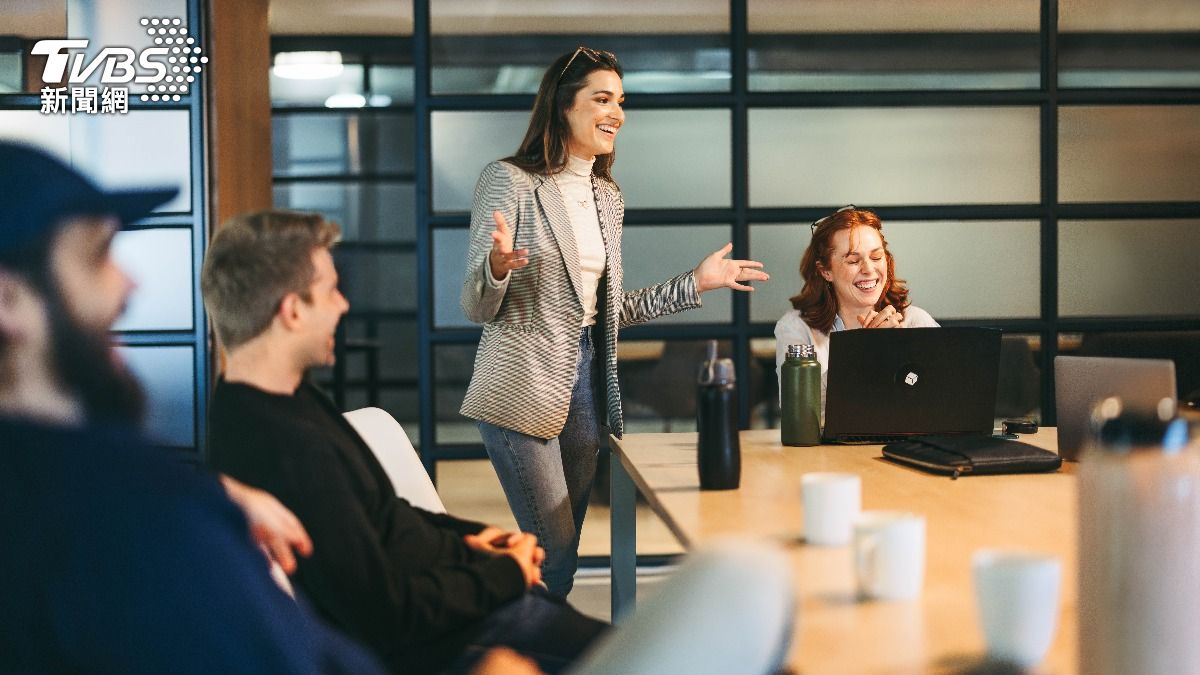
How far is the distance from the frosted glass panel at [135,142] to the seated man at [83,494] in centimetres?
327

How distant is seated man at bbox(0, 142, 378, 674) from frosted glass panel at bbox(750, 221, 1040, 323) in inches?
138

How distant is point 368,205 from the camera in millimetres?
8570

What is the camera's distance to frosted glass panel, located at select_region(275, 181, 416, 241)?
8523 mm

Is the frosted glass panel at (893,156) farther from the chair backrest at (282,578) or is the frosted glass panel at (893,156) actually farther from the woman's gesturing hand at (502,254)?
the chair backrest at (282,578)

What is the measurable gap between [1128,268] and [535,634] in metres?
3.61

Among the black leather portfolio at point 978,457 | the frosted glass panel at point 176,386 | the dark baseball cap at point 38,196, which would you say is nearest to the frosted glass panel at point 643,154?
the frosted glass panel at point 176,386

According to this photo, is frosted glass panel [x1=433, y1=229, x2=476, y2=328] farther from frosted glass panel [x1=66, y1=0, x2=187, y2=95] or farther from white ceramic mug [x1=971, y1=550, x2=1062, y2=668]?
white ceramic mug [x1=971, y1=550, x2=1062, y2=668]

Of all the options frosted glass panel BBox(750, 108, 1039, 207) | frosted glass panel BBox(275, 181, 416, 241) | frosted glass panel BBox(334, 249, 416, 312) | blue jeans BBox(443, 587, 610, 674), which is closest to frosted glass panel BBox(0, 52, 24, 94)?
frosted glass panel BBox(750, 108, 1039, 207)

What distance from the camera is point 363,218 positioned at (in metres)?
8.54

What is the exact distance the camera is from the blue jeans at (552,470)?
254 cm

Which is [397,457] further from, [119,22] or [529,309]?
[119,22]

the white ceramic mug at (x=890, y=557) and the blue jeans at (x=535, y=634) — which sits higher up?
the white ceramic mug at (x=890, y=557)

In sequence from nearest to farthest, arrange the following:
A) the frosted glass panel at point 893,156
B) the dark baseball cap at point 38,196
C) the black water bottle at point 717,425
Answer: the dark baseball cap at point 38,196 < the black water bottle at point 717,425 < the frosted glass panel at point 893,156

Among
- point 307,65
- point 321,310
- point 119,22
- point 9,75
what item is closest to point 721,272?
point 321,310
